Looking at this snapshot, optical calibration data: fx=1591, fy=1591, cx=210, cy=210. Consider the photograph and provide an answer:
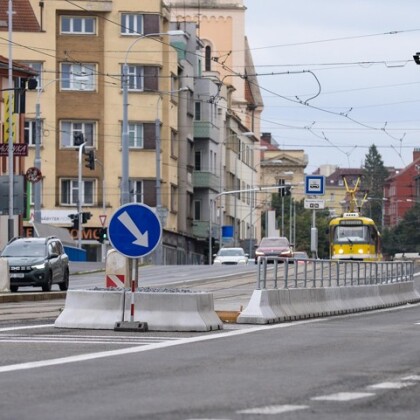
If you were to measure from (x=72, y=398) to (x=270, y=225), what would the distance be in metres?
93.8

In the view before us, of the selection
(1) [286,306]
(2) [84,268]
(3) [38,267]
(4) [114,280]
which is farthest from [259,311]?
(2) [84,268]

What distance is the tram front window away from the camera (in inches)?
3027

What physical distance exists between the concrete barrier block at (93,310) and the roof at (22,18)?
66.9 meters

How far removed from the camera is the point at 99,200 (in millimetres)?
92375

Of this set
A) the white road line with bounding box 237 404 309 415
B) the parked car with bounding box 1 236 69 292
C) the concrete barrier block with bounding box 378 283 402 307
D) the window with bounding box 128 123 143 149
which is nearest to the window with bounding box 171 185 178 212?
the window with bounding box 128 123 143 149

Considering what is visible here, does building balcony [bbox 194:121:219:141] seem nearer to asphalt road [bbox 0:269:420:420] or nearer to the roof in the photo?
the roof

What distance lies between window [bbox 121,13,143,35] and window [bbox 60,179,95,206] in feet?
29.5

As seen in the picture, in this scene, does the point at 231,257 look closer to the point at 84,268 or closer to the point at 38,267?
the point at 84,268

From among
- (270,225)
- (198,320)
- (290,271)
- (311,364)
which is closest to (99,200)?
(270,225)

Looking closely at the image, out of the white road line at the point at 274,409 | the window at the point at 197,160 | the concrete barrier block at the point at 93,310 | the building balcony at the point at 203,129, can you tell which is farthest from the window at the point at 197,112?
the white road line at the point at 274,409

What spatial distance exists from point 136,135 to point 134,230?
7082 cm

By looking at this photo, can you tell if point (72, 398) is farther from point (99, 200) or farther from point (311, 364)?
point (99, 200)

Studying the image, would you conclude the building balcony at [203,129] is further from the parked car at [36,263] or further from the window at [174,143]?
the parked car at [36,263]

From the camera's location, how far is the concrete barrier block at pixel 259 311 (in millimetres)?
26219
